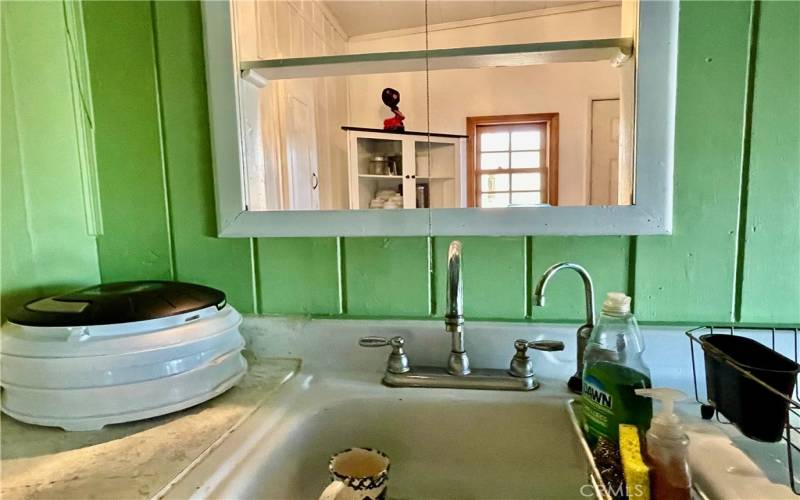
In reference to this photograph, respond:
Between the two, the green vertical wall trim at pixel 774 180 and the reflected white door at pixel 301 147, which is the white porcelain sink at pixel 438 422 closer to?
the green vertical wall trim at pixel 774 180

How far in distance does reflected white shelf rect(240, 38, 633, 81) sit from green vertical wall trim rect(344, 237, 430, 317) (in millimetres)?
350

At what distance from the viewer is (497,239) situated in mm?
781

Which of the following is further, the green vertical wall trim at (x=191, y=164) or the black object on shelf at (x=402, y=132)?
the black object on shelf at (x=402, y=132)

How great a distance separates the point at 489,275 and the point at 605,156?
339 millimetres

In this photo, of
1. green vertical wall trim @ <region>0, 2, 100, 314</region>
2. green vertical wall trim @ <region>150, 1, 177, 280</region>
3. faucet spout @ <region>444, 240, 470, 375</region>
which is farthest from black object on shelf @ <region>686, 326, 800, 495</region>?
green vertical wall trim @ <region>0, 2, 100, 314</region>

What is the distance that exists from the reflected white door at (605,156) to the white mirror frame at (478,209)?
68mm

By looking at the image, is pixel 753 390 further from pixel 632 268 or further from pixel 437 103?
pixel 437 103

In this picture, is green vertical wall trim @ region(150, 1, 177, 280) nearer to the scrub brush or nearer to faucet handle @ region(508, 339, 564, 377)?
faucet handle @ region(508, 339, 564, 377)

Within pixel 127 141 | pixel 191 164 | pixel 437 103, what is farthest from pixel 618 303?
pixel 127 141

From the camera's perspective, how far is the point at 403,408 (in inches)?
27.9

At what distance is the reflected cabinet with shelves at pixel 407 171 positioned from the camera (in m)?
0.94

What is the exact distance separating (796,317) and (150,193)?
3.94 feet

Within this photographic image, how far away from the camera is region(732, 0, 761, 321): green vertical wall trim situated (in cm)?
69

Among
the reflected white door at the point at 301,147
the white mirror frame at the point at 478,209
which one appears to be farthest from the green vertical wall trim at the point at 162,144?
the reflected white door at the point at 301,147
